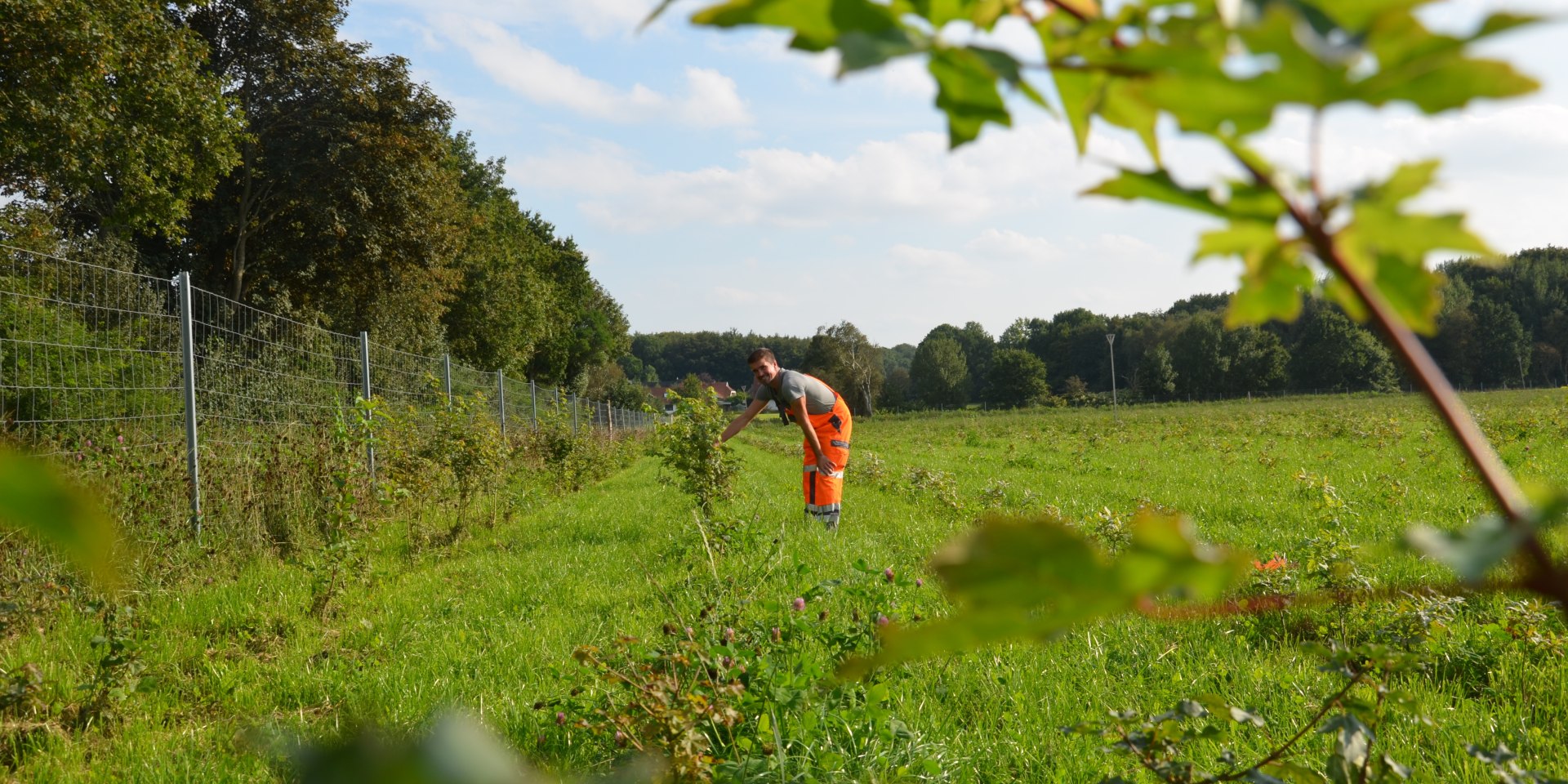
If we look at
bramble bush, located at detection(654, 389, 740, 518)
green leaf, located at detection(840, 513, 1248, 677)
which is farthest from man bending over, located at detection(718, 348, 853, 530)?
green leaf, located at detection(840, 513, 1248, 677)

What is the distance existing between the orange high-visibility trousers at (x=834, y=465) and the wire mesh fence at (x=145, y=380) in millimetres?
3372

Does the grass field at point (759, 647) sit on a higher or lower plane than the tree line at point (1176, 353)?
lower

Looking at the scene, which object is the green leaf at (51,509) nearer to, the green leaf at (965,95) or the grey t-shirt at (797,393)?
the green leaf at (965,95)

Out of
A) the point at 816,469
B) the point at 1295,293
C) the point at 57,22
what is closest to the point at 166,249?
the point at 57,22

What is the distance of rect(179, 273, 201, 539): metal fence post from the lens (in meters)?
5.15

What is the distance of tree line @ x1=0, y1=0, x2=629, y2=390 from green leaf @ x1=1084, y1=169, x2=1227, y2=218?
45.7ft

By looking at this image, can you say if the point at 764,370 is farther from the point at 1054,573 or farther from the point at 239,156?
the point at 239,156

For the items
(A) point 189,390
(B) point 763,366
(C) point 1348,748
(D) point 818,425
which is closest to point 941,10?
(C) point 1348,748

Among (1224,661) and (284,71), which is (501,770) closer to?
(1224,661)

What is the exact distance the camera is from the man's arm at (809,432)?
6320mm

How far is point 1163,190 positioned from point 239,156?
57.7ft

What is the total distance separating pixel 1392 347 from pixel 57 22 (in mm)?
14257

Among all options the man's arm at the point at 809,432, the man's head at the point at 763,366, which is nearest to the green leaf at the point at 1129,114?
the man's arm at the point at 809,432

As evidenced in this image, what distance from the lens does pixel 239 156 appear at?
47.5ft
